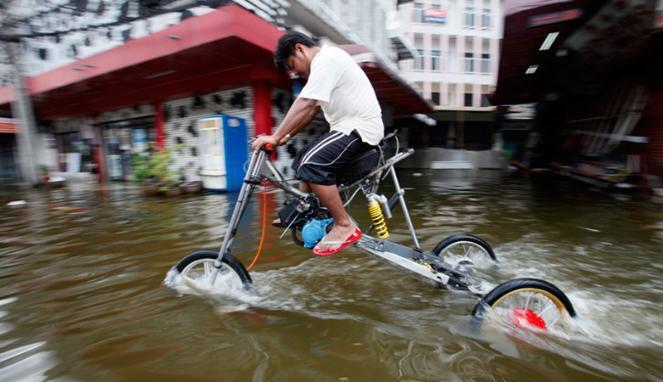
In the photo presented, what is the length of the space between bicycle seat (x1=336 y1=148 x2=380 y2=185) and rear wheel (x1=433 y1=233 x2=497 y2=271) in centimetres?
103

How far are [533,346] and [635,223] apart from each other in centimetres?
460

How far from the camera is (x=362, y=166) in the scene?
8.45 ft

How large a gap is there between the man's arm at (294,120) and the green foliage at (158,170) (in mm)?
7474

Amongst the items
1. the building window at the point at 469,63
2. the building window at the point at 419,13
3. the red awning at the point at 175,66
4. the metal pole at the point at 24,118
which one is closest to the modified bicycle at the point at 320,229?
the red awning at the point at 175,66

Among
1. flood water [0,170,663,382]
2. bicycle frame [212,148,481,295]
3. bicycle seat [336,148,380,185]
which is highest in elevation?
bicycle seat [336,148,380,185]

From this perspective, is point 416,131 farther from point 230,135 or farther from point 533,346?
point 533,346

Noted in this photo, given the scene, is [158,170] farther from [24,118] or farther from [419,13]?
[419,13]

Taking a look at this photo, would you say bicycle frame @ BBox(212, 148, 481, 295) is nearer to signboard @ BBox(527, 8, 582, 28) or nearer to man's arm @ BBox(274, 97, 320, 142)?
man's arm @ BBox(274, 97, 320, 142)

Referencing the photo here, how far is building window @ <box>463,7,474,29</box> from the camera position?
95.9ft

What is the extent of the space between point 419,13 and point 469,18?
14.1 feet

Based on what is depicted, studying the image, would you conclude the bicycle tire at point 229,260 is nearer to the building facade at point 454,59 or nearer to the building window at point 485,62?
the building facade at point 454,59

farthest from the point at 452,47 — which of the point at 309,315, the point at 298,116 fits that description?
the point at 309,315

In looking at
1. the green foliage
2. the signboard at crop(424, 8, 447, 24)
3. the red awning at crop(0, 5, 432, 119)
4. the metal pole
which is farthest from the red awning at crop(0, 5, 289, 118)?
the signboard at crop(424, 8, 447, 24)

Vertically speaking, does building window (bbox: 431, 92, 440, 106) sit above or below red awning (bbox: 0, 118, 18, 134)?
above
